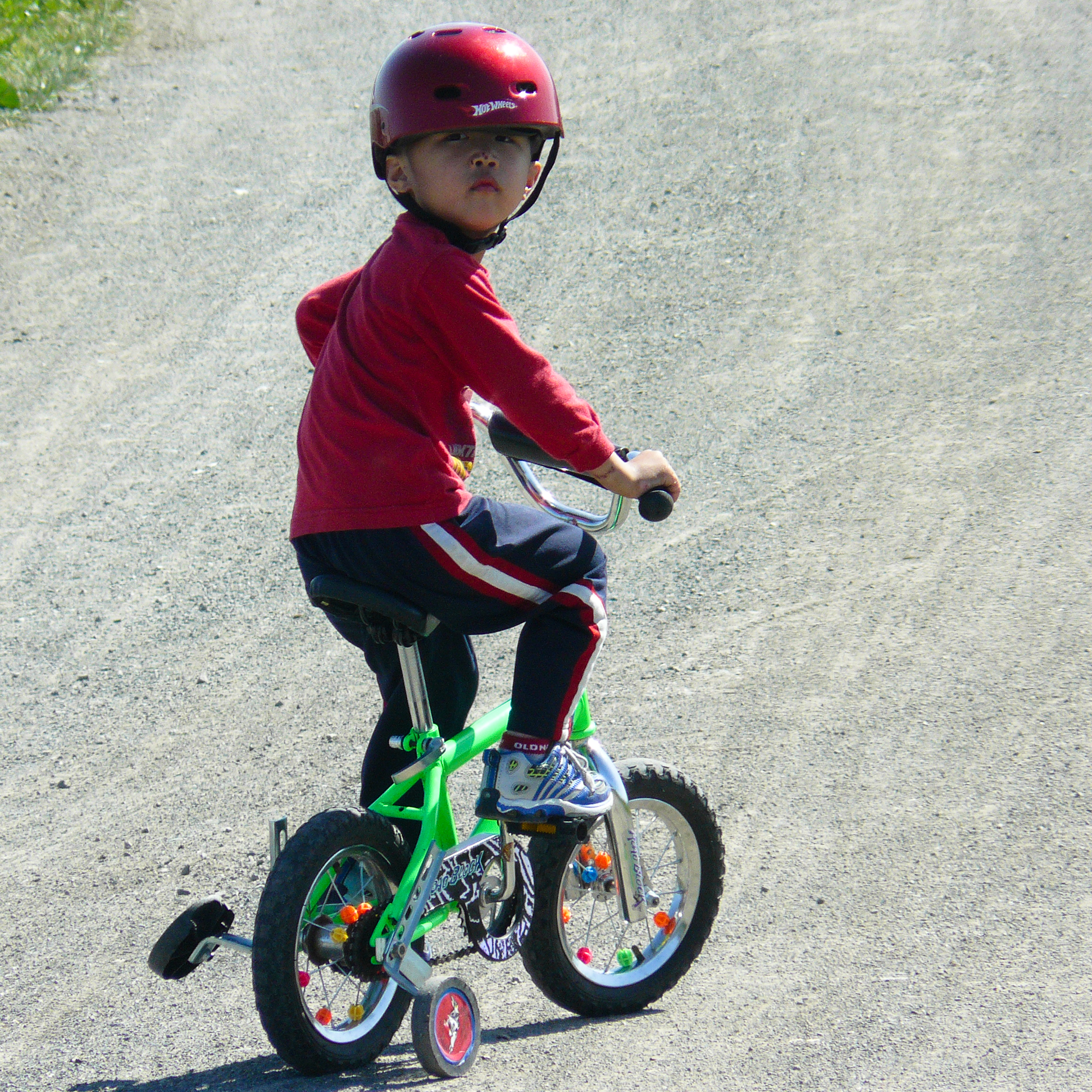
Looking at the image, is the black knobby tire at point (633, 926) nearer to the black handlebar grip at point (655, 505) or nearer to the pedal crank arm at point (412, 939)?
the pedal crank arm at point (412, 939)

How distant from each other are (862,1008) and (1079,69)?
8.77m

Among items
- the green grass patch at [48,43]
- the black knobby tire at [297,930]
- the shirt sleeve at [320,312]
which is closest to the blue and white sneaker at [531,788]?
the black knobby tire at [297,930]

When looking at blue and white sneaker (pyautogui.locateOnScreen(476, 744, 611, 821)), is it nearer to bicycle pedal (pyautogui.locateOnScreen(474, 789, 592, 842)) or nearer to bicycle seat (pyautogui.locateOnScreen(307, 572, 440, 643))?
bicycle pedal (pyautogui.locateOnScreen(474, 789, 592, 842))

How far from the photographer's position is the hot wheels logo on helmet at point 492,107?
8.55 feet

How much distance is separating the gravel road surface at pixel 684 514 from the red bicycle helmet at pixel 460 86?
2.10m

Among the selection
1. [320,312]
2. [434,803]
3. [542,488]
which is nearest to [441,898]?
[434,803]

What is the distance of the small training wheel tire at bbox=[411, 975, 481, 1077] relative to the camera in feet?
8.93

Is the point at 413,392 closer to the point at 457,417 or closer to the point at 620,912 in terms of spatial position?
the point at 457,417

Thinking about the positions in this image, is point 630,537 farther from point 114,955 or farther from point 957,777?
point 114,955

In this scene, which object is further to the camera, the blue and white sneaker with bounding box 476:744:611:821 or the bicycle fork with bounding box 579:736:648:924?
the bicycle fork with bounding box 579:736:648:924

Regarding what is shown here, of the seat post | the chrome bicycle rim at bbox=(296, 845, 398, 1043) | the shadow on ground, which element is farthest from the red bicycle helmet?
the shadow on ground

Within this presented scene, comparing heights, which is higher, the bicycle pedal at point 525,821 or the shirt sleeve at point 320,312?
the shirt sleeve at point 320,312

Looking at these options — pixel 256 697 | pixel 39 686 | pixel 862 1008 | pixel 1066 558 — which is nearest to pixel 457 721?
pixel 862 1008

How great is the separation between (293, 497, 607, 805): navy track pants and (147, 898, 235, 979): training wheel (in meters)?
0.69
